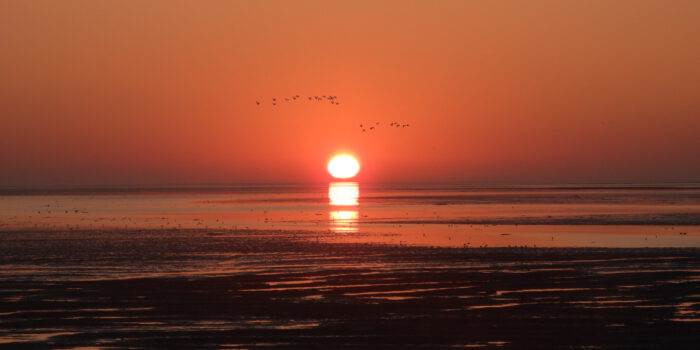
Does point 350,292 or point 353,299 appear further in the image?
point 350,292

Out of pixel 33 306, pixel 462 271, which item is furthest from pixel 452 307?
pixel 33 306

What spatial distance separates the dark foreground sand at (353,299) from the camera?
19.8 metres

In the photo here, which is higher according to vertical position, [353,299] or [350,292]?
[350,292]

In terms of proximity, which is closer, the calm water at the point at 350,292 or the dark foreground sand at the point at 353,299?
the dark foreground sand at the point at 353,299

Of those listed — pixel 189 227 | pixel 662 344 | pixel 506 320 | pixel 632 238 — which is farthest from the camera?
pixel 189 227

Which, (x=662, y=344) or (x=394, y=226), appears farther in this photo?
(x=394, y=226)

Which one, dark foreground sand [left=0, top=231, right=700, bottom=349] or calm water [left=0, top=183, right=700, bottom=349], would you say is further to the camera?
calm water [left=0, top=183, right=700, bottom=349]

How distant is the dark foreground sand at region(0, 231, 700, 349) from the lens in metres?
19.8

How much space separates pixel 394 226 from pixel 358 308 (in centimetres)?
3884

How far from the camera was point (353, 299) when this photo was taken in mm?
25156

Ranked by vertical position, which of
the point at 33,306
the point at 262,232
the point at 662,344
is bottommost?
the point at 662,344

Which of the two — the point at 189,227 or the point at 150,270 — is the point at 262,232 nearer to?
the point at 189,227

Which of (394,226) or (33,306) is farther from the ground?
(394,226)

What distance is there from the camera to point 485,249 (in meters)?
41.6
